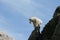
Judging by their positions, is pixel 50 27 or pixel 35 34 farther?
pixel 35 34

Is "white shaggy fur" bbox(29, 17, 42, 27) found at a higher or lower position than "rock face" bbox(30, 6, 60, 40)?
higher

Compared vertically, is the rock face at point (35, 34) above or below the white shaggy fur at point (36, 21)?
below

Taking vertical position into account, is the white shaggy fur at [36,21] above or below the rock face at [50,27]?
above

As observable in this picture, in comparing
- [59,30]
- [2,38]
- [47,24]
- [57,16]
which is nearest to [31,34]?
[47,24]

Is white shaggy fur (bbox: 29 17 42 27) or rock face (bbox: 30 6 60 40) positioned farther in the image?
white shaggy fur (bbox: 29 17 42 27)

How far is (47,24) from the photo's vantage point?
87.8 ft

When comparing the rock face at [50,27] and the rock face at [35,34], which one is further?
the rock face at [35,34]

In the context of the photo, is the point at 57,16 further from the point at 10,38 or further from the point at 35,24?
the point at 10,38

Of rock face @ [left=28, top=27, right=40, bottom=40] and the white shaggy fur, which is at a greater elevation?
the white shaggy fur

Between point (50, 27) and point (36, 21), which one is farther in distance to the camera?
point (36, 21)

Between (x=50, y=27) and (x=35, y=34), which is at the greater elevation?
(x=35, y=34)

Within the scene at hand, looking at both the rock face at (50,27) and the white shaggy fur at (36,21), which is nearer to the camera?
the rock face at (50,27)

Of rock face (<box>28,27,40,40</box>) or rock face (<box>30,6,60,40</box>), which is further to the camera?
rock face (<box>28,27,40,40</box>)

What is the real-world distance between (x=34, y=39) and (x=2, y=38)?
2716 centimetres
